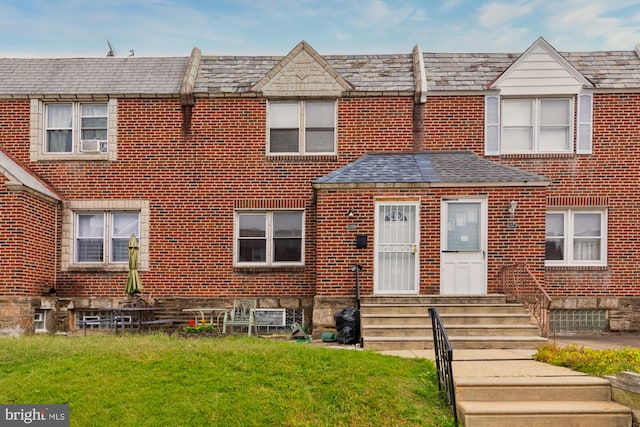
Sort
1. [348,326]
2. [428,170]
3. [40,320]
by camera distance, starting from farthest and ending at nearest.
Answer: [40,320], [428,170], [348,326]

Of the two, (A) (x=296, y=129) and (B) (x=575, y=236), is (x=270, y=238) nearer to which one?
(A) (x=296, y=129)

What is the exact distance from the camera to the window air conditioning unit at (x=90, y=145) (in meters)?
16.2

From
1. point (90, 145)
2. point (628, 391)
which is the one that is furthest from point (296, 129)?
point (628, 391)

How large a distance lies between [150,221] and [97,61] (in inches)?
192

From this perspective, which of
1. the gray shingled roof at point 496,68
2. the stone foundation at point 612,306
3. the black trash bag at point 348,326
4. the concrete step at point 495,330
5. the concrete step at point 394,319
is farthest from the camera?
the gray shingled roof at point 496,68

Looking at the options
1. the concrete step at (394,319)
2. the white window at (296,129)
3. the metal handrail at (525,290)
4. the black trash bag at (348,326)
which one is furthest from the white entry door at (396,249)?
the white window at (296,129)

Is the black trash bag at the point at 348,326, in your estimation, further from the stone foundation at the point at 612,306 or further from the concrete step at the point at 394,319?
the stone foundation at the point at 612,306

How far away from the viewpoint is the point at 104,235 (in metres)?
16.0

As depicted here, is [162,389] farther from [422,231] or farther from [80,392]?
[422,231]

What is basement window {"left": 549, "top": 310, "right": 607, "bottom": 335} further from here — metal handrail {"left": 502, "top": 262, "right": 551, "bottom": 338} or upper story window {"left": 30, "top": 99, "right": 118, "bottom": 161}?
upper story window {"left": 30, "top": 99, "right": 118, "bottom": 161}

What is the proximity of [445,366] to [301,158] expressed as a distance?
29.5 feet

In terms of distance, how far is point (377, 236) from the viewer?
14344 mm

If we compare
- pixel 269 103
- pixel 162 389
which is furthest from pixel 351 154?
pixel 162 389

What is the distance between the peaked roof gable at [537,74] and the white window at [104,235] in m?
9.91
